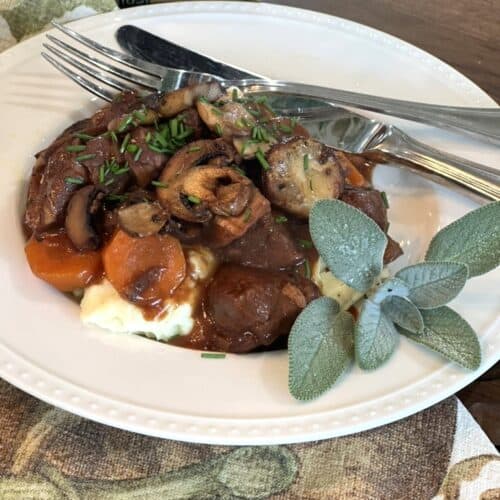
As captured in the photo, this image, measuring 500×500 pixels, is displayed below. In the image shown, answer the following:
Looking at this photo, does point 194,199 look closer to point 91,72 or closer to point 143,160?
point 143,160

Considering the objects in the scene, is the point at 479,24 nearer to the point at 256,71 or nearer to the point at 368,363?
the point at 256,71

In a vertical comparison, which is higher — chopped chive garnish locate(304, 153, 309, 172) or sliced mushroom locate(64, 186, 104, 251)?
chopped chive garnish locate(304, 153, 309, 172)

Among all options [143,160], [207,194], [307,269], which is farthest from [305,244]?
[143,160]

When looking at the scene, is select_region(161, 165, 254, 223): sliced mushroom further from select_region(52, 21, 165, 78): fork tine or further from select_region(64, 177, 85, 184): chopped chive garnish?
select_region(52, 21, 165, 78): fork tine

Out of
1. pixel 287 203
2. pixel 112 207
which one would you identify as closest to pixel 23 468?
pixel 112 207

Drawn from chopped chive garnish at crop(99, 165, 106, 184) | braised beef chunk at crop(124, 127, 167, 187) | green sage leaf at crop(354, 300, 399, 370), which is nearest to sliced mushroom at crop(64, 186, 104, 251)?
chopped chive garnish at crop(99, 165, 106, 184)

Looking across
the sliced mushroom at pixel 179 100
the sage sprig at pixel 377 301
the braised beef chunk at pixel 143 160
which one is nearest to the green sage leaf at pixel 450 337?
the sage sprig at pixel 377 301

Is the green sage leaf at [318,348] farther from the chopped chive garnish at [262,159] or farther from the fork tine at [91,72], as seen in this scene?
the fork tine at [91,72]
